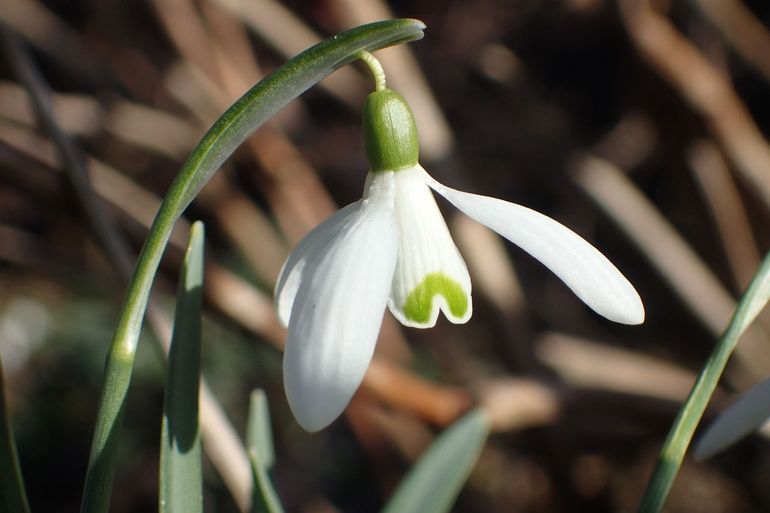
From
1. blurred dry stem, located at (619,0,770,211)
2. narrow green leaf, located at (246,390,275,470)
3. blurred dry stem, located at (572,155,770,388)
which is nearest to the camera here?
narrow green leaf, located at (246,390,275,470)

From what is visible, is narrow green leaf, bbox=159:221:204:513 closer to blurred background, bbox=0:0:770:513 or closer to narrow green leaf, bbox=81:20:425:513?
narrow green leaf, bbox=81:20:425:513

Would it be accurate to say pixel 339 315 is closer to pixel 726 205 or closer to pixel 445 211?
pixel 445 211

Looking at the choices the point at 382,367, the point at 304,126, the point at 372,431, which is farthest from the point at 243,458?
the point at 304,126

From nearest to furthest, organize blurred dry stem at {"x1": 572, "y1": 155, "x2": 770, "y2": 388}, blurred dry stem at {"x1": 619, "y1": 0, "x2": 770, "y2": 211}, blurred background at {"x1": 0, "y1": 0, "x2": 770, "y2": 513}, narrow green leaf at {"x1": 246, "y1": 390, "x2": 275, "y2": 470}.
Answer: narrow green leaf at {"x1": 246, "y1": 390, "x2": 275, "y2": 470} → blurred background at {"x1": 0, "y1": 0, "x2": 770, "y2": 513} → blurred dry stem at {"x1": 619, "y1": 0, "x2": 770, "y2": 211} → blurred dry stem at {"x1": 572, "y1": 155, "x2": 770, "y2": 388}

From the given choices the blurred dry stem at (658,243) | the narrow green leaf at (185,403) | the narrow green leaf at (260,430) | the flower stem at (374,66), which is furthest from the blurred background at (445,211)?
the flower stem at (374,66)

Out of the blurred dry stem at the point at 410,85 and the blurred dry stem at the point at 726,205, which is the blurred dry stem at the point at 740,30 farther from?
the blurred dry stem at the point at 410,85

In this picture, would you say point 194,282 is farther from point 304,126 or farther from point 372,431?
point 304,126

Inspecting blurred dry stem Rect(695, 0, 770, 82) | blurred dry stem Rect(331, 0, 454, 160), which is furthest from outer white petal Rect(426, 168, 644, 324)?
blurred dry stem Rect(695, 0, 770, 82)
